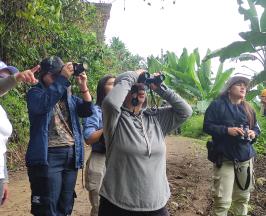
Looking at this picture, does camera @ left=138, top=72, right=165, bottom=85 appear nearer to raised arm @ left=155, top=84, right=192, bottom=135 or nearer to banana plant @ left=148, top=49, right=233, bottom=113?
raised arm @ left=155, top=84, right=192, bottom=135

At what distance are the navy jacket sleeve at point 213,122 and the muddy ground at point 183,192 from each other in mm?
1182

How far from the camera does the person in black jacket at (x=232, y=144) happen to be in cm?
416

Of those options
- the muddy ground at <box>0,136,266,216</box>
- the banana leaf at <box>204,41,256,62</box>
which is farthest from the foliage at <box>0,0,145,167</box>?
the banana leaf at <box>204,41,256,62</box>

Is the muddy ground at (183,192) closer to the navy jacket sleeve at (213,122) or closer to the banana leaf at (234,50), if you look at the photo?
the navy jacket sleeve at (213,122)

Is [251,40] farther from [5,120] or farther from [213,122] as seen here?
[5,120]

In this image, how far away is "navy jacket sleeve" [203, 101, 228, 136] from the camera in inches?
164

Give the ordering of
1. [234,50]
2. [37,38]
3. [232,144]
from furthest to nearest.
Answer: [37,38], [234,50], [232,144]

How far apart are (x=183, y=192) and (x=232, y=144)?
1.76 meters

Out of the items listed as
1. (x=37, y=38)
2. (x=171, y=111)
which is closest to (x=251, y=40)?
(x=171, y=111)

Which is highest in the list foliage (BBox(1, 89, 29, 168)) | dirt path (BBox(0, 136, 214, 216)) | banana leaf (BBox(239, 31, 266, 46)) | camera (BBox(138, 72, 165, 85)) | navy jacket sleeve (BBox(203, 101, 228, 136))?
banana leaf (BBox(239, 31, 266, 46))

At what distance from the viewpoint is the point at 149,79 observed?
289 cm

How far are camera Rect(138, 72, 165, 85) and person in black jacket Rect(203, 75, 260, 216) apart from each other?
4.77 feet

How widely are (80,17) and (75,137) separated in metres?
7.11

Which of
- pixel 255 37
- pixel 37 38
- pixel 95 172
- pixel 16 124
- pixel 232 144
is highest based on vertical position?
pixel 37 38
